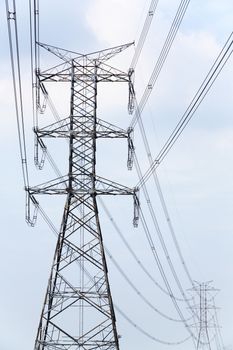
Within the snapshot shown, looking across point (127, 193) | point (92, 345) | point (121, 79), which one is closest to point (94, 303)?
point (92, 345)

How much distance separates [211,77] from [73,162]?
74.5 ft

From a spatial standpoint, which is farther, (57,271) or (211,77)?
(57,271)

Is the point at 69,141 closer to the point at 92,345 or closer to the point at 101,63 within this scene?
the point at 101,63

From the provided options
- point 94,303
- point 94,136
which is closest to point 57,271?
point 94,303

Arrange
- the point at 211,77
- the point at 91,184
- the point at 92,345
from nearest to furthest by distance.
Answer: the point at 211,77
the point at 92,345
the point at 91,184

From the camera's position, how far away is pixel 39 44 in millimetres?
41594

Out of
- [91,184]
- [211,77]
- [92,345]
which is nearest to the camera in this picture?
[211,77]

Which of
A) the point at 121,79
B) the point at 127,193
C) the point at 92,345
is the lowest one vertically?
the point at 92,345

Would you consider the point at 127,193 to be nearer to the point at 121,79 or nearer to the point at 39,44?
the point at 121,79

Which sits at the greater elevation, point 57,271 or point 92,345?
point 57,271

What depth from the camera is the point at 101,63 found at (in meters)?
43.3

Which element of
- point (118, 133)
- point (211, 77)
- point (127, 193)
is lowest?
point (211, 77)

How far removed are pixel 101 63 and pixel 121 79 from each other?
181 cm

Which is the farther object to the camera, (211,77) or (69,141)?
(69,141)
